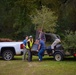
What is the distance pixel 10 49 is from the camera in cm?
2109

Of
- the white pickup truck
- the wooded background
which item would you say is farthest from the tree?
the white pickup truck

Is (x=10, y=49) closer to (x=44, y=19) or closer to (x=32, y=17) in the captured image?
(x=44, y=19)

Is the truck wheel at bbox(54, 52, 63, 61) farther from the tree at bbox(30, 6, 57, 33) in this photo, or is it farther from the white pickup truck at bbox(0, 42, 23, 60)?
the tree at bbox(30, 6, 57, 33)

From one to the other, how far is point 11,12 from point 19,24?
2.53 metres

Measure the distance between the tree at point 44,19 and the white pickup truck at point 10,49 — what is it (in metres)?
20.6

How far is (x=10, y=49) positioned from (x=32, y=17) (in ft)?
74.3

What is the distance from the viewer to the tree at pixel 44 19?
41.8m

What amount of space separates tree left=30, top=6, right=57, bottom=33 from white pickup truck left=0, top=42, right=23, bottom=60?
20.6 metres

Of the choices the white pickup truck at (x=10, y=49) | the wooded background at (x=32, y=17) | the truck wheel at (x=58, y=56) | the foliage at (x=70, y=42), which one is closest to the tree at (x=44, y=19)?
the wooded background at (x=32, y=17)

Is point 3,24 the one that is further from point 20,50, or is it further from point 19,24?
point 20,50

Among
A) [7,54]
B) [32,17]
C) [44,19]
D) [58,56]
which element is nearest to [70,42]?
[58,56]

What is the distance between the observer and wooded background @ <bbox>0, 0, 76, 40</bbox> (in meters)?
37.6

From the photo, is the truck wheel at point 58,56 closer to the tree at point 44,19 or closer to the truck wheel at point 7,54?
the truck wheel at point 7,54

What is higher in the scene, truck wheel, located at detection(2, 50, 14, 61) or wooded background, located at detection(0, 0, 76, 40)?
wooded background, located at detection(0, 0, 76, 40)
